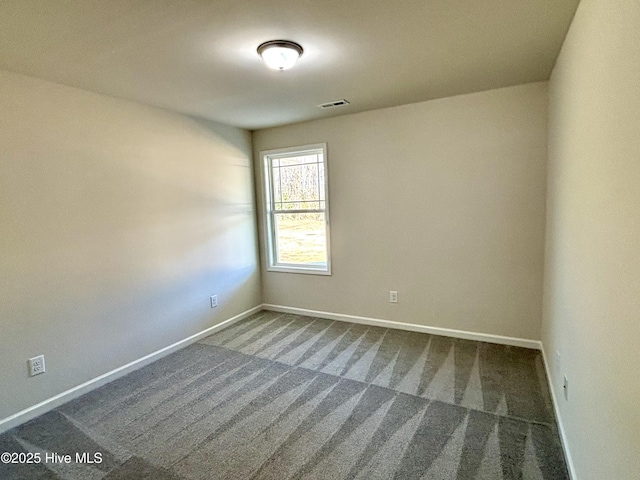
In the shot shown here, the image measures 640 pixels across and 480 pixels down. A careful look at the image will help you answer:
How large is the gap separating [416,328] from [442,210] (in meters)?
1.31

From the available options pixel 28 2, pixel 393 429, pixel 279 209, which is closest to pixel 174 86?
pixel 28 2

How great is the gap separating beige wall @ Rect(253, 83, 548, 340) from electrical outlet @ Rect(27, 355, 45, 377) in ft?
8.86

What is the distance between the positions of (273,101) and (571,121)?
2.35 meters

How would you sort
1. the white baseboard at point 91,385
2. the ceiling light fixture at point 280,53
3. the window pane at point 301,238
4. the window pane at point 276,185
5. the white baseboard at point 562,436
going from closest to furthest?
the white baseboard at point 562,436
the ceiling light fixture at point 280,53
the white baseboard at point 91,385
the window pane at point 301,238
the window pane at point 276,185

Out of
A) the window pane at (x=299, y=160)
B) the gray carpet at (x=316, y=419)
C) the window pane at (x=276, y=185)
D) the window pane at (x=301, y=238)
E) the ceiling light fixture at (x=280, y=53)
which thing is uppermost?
the ceiling light fixture at (x=280, y=53)

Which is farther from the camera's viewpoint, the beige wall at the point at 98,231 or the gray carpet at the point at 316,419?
the beige wall at the point at 98,231

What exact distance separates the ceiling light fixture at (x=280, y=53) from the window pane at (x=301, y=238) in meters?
2.18

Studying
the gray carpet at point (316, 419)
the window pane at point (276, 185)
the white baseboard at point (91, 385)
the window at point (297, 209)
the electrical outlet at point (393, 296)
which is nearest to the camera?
the gray carpet at point (316, 419)

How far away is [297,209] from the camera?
430 cm

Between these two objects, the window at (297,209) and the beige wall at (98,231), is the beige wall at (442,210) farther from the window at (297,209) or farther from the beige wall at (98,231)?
the beige wall at (98,231)

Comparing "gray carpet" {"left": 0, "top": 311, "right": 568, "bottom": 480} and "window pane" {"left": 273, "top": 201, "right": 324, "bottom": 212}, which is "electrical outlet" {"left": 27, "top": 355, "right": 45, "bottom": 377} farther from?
"window pane" {"left": 273, "top": 201, "right": 324, "bottom": 212}

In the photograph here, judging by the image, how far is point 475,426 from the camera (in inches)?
81.4

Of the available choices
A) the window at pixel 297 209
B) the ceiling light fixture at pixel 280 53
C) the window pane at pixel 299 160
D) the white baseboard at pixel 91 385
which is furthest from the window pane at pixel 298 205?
the ceiling light fixture at pixel 280 53

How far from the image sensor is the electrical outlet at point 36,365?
235 cm
